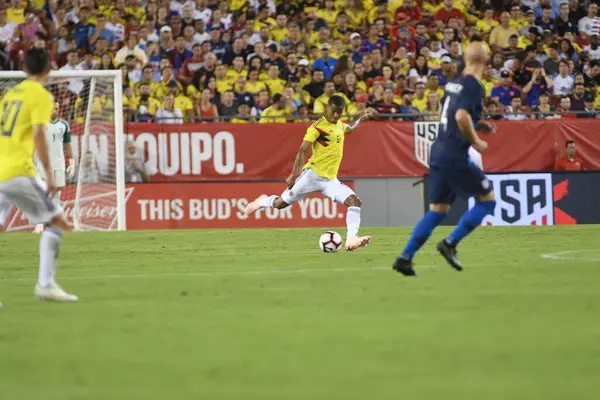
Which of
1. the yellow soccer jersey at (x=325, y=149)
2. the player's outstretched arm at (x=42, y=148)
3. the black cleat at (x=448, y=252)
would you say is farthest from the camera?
the yellow soccer jersey at (x=325, y=149)

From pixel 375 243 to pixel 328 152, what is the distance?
1756mm

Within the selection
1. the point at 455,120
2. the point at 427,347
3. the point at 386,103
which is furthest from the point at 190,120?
the point at 427,347

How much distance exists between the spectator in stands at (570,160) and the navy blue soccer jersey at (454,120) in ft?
43.0

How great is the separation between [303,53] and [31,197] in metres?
16.6

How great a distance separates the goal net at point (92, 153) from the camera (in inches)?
918

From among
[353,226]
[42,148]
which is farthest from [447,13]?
Answer: [42,148]

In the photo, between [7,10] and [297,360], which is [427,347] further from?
[7,10]

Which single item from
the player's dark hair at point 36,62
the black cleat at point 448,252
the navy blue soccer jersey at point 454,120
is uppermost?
the player's dark hair at point 36,62

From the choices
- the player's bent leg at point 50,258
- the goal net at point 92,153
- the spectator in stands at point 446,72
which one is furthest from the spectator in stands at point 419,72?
the player's bent leg at point 50,258

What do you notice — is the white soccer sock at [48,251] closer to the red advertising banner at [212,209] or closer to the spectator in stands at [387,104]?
the red advertising banner at [212,209]

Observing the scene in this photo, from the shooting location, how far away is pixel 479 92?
11.4 m

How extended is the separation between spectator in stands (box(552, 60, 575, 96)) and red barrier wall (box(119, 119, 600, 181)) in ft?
5.51

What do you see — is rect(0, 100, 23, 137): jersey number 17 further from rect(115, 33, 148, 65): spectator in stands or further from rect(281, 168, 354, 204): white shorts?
rect(115, 33, 148, 65): spectator in stands

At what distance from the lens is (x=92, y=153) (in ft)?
78.0
